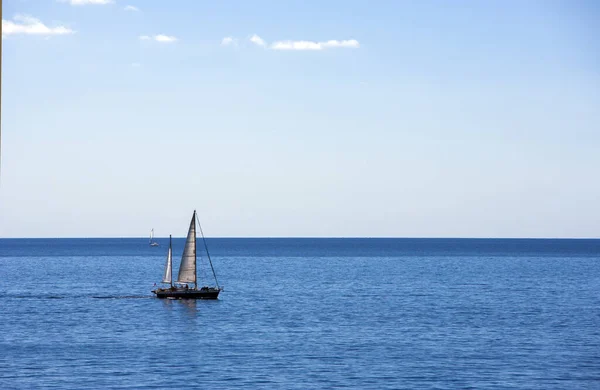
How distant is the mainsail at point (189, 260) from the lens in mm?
115500

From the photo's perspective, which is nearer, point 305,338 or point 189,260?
point 305,338

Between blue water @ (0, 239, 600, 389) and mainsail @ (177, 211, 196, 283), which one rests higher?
mainsail @ (177, 211, 196, 283)

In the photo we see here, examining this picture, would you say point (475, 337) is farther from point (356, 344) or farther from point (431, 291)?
point (431, 291)

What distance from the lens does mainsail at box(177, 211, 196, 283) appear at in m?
116

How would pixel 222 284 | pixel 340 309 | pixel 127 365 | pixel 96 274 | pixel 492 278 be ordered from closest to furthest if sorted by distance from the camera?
pixel 127 365 < pixel 340 309 < pixel 222 284 < pixel 492 278 < pixel 96 274

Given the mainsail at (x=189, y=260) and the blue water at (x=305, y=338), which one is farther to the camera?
the mainsail at (x=189, y=260)

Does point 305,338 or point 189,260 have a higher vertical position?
point 189,260

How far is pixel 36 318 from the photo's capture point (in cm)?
9662

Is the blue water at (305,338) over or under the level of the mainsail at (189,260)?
under

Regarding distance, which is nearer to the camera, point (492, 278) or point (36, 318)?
point (36, 318)

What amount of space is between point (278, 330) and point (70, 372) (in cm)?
2935

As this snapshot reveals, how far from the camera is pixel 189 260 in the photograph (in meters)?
116

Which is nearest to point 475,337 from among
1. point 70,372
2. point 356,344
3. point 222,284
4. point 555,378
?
point 356,344

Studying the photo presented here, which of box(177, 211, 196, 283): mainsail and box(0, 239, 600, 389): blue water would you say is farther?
box(177, 211, 196, 283): mainsail
